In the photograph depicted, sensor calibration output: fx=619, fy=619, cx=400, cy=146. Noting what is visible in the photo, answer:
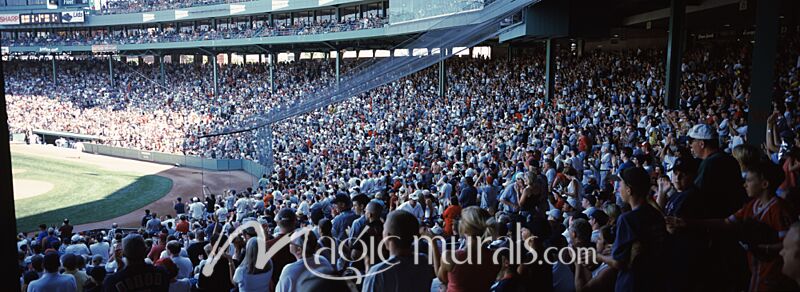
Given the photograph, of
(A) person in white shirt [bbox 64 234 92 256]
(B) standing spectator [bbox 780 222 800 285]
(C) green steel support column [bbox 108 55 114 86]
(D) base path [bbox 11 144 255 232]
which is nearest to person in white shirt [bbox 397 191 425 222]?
(A) person in white shirt [bbox 64 234 92 256]

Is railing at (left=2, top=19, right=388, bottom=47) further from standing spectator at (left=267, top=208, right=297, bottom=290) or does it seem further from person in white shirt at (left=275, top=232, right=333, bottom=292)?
person in white shirt at (left=275, top=232, right=333, bottom=292)

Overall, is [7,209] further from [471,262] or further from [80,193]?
[80,193]

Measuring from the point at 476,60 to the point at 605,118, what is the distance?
1498cm

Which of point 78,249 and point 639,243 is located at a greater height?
point 639,243

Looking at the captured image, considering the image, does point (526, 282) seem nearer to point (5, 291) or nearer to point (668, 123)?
point (5, 291)

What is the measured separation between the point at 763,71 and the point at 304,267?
7.64 metres

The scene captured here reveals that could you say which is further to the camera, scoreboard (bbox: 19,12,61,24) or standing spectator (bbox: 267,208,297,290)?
scoreboard (bbox: 19,12,61,24)

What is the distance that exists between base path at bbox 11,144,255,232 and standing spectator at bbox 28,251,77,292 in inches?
601

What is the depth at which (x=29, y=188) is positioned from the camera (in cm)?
2572

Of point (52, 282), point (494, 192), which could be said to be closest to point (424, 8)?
point (494, 192)

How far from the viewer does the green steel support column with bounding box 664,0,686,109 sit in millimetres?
15609

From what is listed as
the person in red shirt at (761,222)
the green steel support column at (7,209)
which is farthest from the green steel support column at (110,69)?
the person in red shirt at (761,222)

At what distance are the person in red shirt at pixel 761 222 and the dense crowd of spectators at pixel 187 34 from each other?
29.3 metres

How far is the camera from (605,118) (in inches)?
630
